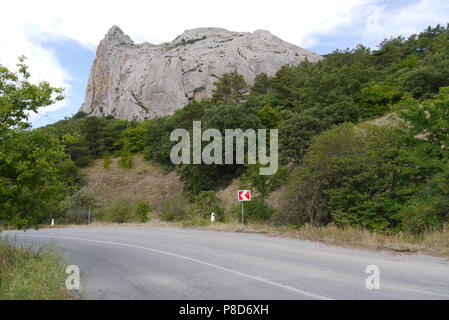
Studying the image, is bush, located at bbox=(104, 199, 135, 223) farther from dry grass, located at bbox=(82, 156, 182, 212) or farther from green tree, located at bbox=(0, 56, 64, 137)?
green tree, located at bbox=(0, 56, 64, 137)

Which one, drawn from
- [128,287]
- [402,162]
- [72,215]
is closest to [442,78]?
[402,162]

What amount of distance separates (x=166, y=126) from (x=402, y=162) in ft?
165

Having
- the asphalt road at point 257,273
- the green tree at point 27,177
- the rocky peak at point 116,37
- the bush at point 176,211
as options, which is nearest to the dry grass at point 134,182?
the bush at point 176,211

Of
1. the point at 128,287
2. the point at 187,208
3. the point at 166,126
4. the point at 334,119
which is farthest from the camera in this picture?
the point at 166,126

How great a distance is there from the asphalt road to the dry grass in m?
40.9

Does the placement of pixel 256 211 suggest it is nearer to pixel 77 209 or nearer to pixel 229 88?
pixel 77 209

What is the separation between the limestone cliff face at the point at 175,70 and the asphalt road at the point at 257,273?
8499cm

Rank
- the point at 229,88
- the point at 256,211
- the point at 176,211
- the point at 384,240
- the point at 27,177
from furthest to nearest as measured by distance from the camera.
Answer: the point at 229,88, the point at 176,211, the point at 256,211, the point at 384,240, the point at 27,177

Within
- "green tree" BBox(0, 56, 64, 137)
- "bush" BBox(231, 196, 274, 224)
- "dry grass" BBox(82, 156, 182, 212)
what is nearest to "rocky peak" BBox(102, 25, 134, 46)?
"dry grass" BBox(82, 156, 182, 212)

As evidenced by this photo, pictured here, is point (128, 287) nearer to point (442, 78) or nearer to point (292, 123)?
point (292, 123)

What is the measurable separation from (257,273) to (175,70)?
97.2m

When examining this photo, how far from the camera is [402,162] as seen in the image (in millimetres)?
15211

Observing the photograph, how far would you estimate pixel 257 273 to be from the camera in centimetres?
631

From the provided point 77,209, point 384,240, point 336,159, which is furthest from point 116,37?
point 384,240
